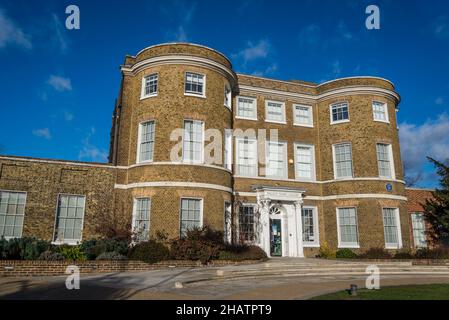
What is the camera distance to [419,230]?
23094 mm

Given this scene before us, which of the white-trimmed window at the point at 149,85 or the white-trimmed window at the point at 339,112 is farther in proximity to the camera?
the white-trimmed window at the point at 339,112

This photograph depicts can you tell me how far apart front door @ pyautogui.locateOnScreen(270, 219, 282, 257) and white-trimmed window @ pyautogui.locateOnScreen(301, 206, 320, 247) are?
151 centimetres

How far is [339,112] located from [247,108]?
18.7ft

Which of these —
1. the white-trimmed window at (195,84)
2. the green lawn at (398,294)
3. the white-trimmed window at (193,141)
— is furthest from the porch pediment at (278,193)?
the green lawn at (398,294)

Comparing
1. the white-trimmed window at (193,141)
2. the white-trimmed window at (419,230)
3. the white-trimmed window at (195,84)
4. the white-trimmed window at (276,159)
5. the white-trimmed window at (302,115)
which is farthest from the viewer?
the white-trimmed window at (419,230)

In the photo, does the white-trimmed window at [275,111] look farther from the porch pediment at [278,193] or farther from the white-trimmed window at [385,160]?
the white-trimmed window at [385,160]

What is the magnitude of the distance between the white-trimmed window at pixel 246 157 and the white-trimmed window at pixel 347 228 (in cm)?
559

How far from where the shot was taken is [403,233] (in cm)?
2066

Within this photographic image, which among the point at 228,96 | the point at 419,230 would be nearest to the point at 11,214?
the point at 228,96

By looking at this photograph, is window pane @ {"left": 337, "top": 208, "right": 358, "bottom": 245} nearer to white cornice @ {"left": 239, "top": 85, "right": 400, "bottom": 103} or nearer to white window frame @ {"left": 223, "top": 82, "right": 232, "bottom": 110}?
white cornice @ {"left": 239, "top": 85, "right": 400, "bottom": 103}

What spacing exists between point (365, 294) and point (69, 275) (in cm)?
943

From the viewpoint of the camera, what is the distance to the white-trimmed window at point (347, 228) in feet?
67.6

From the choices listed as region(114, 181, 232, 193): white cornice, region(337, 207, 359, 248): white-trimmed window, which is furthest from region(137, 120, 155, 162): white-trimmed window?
region(337, 207, 359, 248): white-trimmed window
